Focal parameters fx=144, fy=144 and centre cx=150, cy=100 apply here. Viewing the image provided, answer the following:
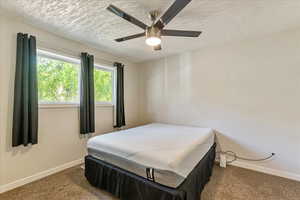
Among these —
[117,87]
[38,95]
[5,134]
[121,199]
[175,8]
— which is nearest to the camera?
[175,8]

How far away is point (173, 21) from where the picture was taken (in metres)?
2.10

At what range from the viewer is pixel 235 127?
278cm

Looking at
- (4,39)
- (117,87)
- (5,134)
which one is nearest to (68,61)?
(4,39)

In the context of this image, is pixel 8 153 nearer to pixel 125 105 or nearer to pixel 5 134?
pixel 5 134

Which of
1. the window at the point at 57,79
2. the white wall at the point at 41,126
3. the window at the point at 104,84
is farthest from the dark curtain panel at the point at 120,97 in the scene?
the window at the point at 57,79

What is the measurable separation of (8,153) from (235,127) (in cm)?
369

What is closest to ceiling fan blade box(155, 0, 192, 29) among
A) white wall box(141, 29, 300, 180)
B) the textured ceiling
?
the textured ceiling

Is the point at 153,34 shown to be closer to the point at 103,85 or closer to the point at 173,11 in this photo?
the point at 173,11

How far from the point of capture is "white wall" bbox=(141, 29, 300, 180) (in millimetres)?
2336

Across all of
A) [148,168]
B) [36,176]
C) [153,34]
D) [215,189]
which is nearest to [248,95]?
[215,189]

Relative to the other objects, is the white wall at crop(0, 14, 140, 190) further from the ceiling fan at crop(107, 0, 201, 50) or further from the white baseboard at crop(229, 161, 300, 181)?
the white baseboard at crop(229, 161, 300, 181)

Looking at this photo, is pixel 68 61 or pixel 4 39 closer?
pixel 4 39

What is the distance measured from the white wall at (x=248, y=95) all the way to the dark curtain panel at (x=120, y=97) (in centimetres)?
121

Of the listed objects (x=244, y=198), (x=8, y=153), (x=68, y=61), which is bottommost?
(x=244, y=198)
